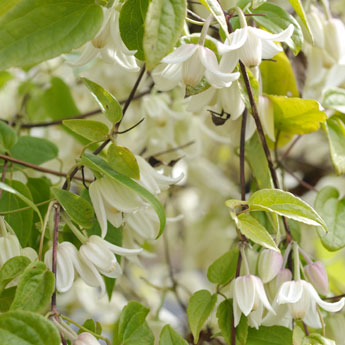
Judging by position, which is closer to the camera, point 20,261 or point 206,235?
point 20,261

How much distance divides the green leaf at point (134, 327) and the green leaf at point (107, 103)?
0.16 m

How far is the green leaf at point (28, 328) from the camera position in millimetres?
355

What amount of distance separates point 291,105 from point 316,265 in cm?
15

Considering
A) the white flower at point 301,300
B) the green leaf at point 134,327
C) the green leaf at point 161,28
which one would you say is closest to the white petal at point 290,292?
the white flower at point 301,300

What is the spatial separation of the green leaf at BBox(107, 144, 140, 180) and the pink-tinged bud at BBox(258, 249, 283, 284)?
0.14 meters

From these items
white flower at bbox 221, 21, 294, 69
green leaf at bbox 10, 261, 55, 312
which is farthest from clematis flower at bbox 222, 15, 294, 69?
green leaf at bbox 10, 261, 55, 312

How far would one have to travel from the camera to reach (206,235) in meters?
1.34

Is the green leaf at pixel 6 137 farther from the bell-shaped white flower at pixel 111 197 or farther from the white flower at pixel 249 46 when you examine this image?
the white flower at pixel 249 46

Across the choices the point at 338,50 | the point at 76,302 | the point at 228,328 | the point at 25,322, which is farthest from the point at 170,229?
the point at 25,322

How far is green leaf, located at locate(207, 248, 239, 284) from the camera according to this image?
525 mm

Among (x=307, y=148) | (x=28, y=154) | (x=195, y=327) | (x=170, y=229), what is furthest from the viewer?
(x=170, y=229)

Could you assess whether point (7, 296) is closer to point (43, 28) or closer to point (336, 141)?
point (43, 28)

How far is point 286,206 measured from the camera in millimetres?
448

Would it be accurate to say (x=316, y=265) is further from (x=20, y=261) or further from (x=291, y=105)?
(x=20, y=261)
